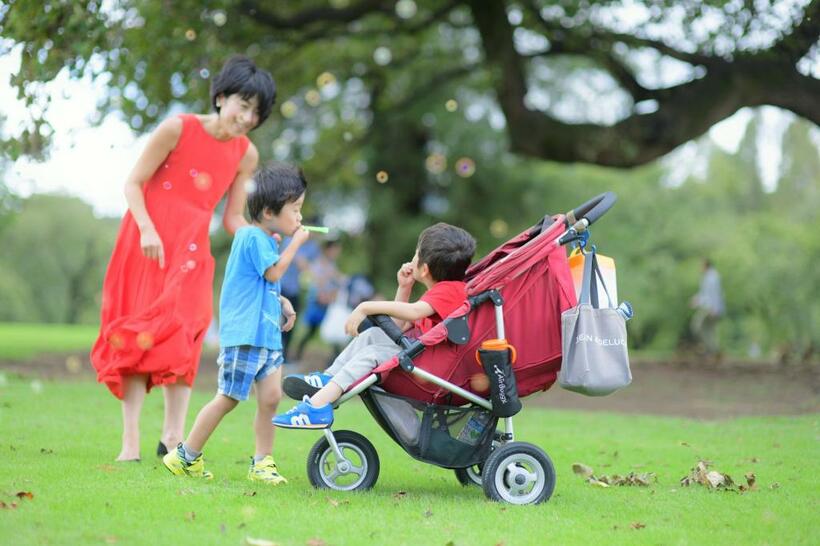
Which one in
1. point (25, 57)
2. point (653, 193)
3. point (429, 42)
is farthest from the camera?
point (653, 193)

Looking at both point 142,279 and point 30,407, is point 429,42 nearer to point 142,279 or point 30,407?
point 30,407

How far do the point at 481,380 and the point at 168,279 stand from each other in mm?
1759

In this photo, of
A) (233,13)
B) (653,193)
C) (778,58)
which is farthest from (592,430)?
(653,193)

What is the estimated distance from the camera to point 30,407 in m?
8.09

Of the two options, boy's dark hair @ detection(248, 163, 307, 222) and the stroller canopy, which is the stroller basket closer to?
the stroller canopy

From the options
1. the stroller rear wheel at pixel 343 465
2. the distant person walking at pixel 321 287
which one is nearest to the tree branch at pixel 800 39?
the distant person walking at pixel 321 287

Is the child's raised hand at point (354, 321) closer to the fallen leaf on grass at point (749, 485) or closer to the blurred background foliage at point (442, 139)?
the fallen leaf on grass at point (749, 485)

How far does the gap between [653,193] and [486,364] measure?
29381 millimetres

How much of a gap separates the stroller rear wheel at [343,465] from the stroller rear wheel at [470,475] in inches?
22.8

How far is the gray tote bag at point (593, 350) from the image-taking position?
4.41 metres

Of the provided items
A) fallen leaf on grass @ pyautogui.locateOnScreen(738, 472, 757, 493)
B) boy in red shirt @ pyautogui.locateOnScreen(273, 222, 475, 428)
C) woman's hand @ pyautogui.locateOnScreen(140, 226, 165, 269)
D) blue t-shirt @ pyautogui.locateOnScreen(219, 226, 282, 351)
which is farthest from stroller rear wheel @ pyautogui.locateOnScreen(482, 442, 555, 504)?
woman's hand @ pyautogui.locateOnScreen(140, 226, 165, 269)

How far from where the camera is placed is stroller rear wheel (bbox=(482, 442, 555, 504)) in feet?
14.8

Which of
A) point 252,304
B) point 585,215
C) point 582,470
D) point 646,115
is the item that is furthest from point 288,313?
point 646,115

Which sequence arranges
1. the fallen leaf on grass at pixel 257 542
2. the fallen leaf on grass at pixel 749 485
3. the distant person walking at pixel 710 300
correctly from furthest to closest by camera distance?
the distant person walking at pixel 710 300 → the fallen leaf on grass at pixel 749 485 → the fallen leaf on grass at pixel 257 542
